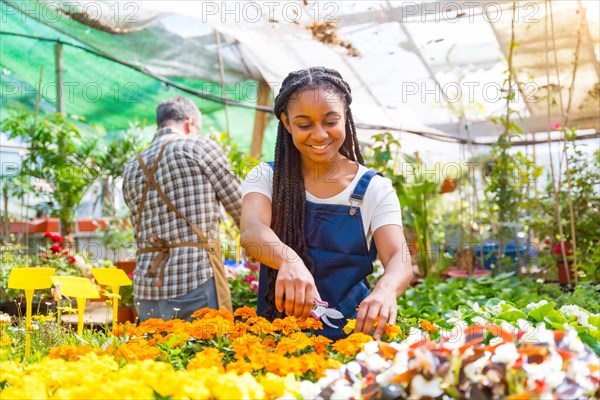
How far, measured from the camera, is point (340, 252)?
78.7 inches

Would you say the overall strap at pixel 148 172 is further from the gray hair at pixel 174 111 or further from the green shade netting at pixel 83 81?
the green shade netting at pixel 83 81

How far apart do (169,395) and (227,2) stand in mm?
3750

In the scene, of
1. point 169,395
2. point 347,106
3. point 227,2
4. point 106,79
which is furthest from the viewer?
point 106,79

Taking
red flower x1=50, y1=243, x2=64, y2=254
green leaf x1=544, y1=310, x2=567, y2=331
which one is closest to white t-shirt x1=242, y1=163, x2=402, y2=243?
green leaf x1=544, y1=310, x2=567, y2=331

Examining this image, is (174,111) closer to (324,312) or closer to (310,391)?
(324,312)

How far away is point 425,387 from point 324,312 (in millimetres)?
797

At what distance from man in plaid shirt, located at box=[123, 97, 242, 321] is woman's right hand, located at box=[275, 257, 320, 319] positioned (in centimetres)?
173

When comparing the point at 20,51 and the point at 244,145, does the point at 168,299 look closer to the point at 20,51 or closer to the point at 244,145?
the point at 20,51

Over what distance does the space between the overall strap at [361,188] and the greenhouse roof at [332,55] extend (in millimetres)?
2591

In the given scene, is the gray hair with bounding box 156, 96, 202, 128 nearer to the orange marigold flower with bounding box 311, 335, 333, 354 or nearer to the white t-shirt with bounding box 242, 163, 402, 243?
the white t-shirt with bounding box 242, 163, 402, 243

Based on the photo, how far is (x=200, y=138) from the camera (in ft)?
11.5

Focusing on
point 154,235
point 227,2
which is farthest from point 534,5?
point 154,235

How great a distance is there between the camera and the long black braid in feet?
6.52

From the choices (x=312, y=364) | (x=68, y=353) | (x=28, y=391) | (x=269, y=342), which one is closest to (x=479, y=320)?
(x=269, y=342)
